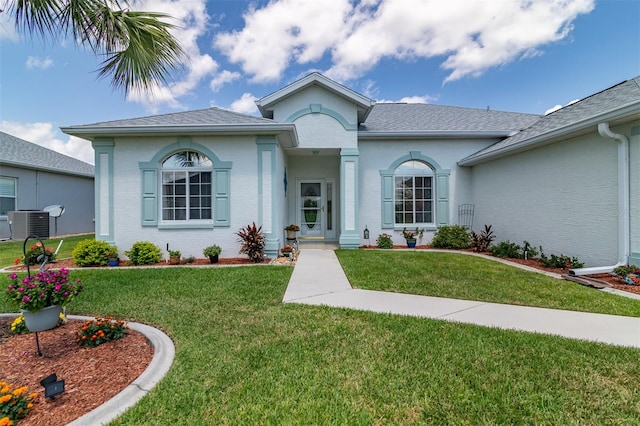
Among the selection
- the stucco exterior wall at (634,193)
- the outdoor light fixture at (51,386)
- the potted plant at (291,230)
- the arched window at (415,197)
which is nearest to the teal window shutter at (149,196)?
the potted plant at (291,230)

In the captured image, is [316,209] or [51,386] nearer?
[51,386]

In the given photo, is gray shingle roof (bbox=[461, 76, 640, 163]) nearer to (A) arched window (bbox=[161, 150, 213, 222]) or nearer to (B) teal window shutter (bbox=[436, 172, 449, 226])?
(B) teal window shutter (bbox=[436, 172, 449, 226])

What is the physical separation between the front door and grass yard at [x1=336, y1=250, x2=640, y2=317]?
13.9 feet

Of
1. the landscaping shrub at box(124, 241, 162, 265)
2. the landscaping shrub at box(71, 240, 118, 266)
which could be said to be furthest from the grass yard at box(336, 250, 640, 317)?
the landscaping shrub at box(71, 240, 118, 266)

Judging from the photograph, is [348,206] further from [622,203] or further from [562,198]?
[622,203]

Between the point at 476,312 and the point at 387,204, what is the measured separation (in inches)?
273

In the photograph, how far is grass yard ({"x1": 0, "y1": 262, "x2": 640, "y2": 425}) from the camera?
2.16 m

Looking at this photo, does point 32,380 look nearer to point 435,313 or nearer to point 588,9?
point 435,313

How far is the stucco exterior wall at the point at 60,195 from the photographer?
13711mm

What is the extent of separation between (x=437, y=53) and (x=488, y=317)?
1423cm

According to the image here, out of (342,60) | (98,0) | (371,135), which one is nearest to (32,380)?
(98,0)

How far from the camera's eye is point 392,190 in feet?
36.1

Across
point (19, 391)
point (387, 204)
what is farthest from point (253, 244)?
point (19, 391)

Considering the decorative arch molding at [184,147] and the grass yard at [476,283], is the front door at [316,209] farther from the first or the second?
the decorative arch molding at [184,147]
